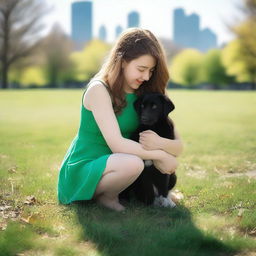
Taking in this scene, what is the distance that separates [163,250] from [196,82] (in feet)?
260

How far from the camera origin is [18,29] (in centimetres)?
5097

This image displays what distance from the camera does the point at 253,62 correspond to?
4978 centimetres

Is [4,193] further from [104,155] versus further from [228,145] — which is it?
[228,145]

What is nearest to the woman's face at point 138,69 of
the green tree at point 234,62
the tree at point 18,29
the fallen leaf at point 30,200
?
the fallen leaf at point 30,200

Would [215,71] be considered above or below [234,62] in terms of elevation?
below

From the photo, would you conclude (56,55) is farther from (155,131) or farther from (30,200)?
(155,131)

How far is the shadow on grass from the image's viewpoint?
3248 mm

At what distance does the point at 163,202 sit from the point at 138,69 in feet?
4.38

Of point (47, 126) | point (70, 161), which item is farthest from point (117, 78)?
point (47, 126)

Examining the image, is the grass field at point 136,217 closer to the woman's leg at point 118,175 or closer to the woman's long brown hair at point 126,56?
the woman's leg at point 118,175

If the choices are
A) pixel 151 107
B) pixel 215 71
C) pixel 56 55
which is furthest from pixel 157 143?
pixel 215 71

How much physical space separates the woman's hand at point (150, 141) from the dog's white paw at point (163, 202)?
0.56m

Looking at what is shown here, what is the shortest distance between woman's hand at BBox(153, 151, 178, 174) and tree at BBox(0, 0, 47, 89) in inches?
1899

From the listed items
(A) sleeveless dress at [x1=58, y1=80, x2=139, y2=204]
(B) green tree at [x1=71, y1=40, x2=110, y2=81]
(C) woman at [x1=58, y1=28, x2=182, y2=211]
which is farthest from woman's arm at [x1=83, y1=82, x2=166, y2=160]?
(B) green tree at [x1=71, y1=40, x2=110, y2=81]
